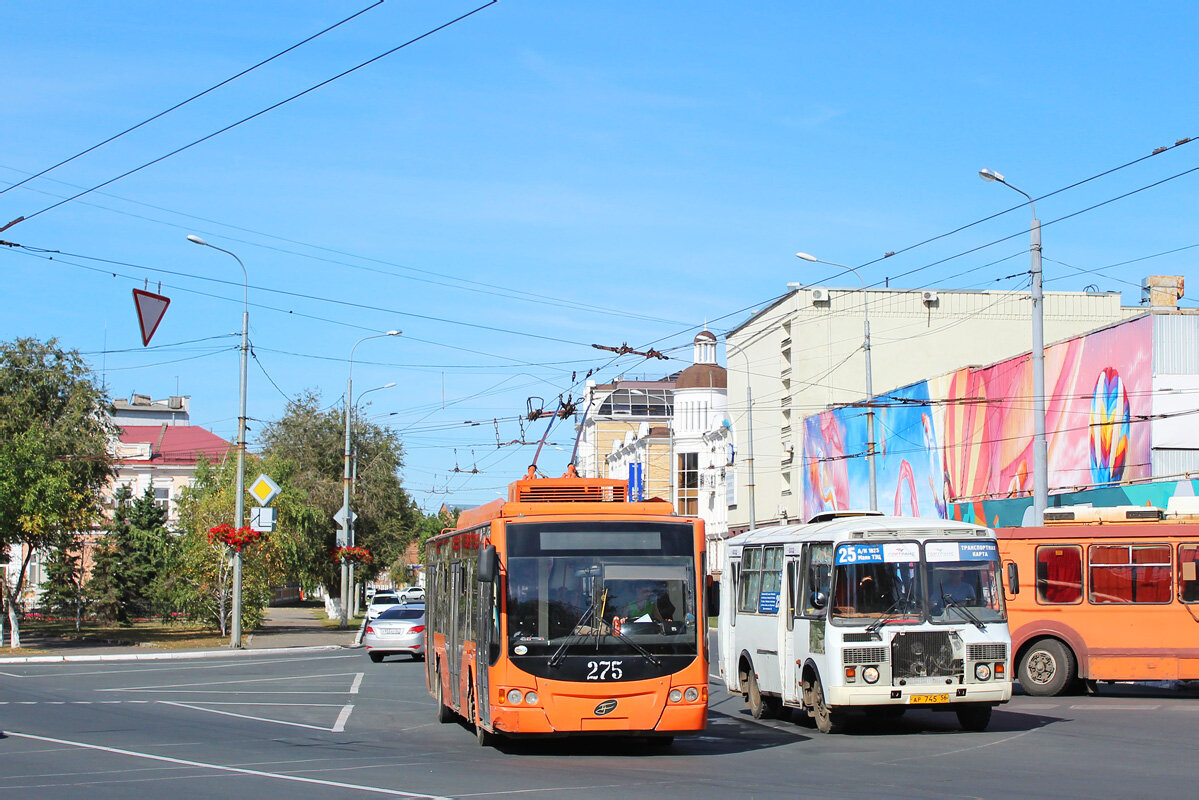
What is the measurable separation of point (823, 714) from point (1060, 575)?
6459mm

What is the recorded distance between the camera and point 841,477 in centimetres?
5841

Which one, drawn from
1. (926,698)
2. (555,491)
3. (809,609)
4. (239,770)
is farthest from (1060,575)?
(239,770)

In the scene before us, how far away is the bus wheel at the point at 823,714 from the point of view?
51.6 ft

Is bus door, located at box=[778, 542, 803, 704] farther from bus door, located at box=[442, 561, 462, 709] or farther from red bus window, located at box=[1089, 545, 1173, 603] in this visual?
red bus window, located at box=[1089, 545, 1173, 603]

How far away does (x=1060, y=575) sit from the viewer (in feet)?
66.8

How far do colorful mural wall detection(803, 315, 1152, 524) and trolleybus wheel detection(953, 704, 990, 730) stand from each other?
713 inches

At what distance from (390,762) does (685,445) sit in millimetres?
75928

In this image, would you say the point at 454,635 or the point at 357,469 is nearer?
the point at 454,635

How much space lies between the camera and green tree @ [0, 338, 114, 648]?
3531 cm

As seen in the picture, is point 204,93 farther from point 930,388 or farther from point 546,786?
point 930,388

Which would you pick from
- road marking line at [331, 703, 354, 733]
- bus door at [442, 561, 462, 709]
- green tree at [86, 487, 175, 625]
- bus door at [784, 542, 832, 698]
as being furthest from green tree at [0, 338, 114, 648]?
bus door at [784, 542, 832, 698]

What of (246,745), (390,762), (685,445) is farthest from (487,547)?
(685,445)

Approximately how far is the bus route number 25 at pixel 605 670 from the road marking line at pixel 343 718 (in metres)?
4.96

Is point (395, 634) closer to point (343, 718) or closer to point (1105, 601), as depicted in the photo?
point (343, 718)
